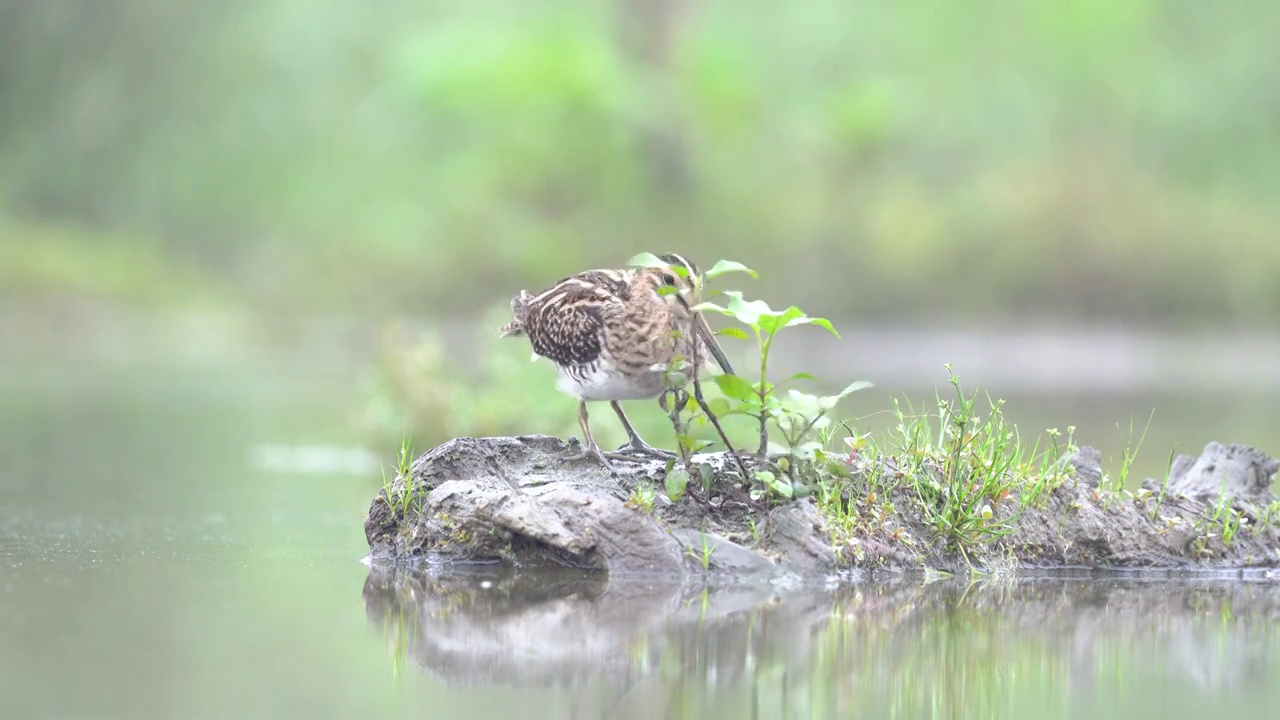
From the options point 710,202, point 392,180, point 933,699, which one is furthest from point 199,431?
point 392,180

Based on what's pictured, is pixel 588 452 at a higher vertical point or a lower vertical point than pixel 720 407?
lower

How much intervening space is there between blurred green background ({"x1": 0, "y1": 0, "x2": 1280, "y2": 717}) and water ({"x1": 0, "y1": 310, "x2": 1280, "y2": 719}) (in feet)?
0.49

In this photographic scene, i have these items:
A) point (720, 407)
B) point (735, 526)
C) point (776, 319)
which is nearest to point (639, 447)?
point (735, 526)

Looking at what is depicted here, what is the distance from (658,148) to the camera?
33.0m

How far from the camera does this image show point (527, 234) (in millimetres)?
30500

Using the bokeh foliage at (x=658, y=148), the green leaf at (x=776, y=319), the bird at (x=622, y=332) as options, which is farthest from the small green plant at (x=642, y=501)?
the bokeh foliage at (x=658, y=148)

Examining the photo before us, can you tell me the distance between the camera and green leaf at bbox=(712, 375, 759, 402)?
24.8ft

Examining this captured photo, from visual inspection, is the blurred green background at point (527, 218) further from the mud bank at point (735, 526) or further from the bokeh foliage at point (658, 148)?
the mud bank at point (735, 526)

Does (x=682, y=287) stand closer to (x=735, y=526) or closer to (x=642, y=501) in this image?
(x=642, y=501)

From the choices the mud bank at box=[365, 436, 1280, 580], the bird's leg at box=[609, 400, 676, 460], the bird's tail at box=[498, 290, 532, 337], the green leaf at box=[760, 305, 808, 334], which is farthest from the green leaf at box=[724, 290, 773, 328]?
the bird's tail at box=[498, 290, 532, 337]

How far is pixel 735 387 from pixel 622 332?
25.6 inches

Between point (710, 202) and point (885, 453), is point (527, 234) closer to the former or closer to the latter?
point (710, 202)

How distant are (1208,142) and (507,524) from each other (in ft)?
103

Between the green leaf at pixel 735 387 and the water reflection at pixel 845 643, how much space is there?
861mm
